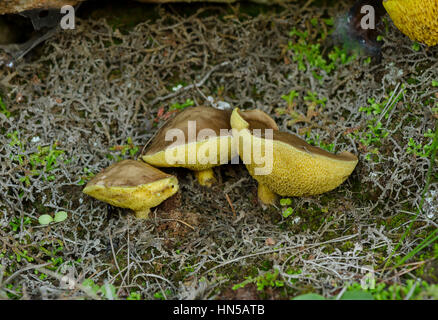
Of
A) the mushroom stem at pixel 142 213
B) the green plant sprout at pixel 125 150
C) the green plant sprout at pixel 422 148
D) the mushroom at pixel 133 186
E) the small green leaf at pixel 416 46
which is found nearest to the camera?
the mushroom at pixel 133 186

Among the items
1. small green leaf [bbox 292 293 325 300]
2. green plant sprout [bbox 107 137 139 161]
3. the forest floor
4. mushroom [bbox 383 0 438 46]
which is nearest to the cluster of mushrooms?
the forest floor

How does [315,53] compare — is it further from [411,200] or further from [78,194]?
[78,194]

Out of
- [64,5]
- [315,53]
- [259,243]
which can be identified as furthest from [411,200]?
[64,5]

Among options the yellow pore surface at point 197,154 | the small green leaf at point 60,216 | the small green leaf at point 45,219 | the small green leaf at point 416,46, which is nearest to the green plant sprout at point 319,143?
the yellow pore surface at point 197,154

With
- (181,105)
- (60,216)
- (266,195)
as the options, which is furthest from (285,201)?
(60,216)

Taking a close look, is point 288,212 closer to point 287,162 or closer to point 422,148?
point 287,162

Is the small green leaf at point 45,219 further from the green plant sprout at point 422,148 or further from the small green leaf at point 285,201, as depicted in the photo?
the green plant sprout at point 422,148

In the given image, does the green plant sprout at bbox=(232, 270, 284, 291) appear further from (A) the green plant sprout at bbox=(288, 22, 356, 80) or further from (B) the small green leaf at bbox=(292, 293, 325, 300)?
(A) the green plant sprout at bbox=(288, 22, 356, 80)
